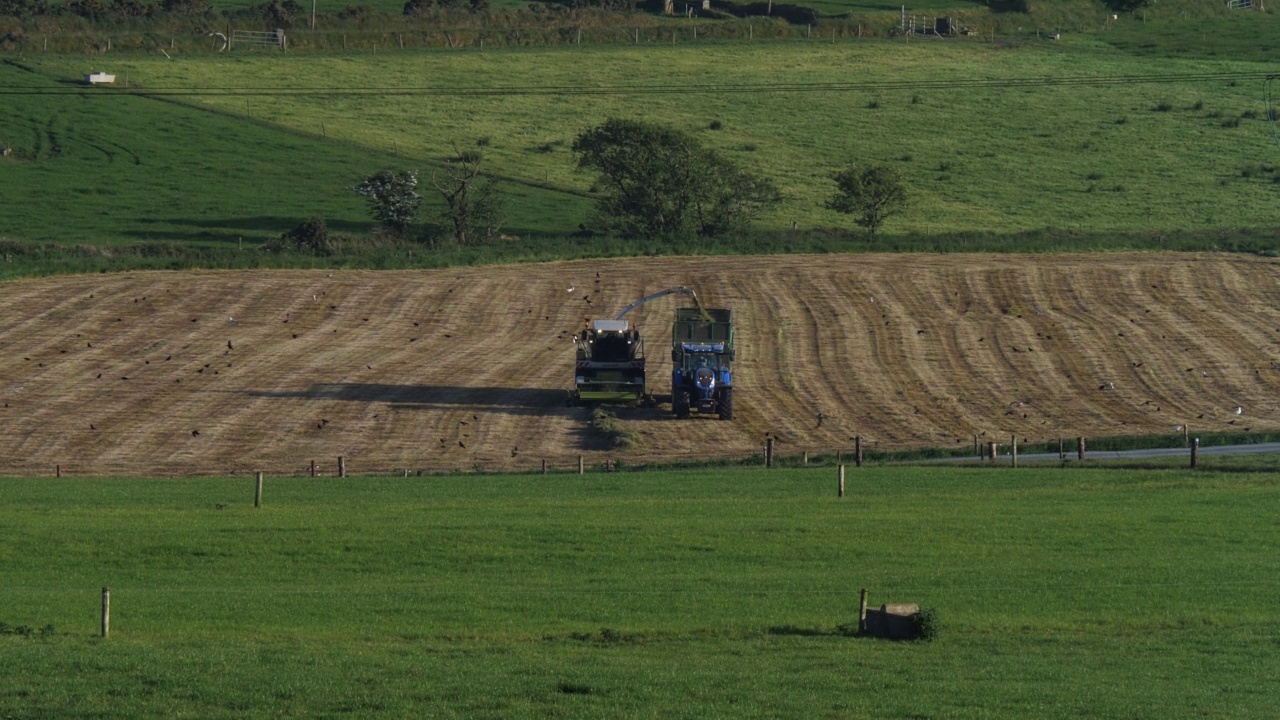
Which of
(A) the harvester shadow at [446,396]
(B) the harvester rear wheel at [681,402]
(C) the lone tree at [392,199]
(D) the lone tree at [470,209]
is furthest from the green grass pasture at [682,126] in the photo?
(B) the harvester rear wheel at [681,402]

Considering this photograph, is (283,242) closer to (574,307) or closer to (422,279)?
(422,279)

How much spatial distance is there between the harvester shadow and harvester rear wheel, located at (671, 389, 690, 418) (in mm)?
3335

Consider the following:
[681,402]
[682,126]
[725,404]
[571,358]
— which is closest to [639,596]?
[681,402]

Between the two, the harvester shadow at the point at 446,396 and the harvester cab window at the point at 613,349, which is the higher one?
the harvester cab window at the point at 613,349

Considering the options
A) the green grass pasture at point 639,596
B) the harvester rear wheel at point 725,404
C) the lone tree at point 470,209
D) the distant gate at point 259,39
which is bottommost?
the green grass pasture at point 639,596

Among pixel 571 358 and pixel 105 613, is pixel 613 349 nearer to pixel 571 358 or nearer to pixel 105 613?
pixel 571 358

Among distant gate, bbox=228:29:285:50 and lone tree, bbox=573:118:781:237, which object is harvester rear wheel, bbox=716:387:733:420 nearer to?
lone tree, bbox=573:118:781:237

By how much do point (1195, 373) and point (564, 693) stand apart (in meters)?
45.9

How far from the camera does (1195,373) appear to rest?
65.2m

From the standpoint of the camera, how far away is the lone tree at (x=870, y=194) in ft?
314

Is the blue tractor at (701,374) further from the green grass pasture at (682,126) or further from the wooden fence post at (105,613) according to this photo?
the green grass pasture at (682,126)

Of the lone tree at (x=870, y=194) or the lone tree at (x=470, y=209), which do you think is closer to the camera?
the lone tree at (x=470, y=209)

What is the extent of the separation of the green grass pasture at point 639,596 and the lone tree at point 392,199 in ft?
153

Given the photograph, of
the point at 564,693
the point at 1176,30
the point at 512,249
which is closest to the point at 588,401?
the point at 512,249
